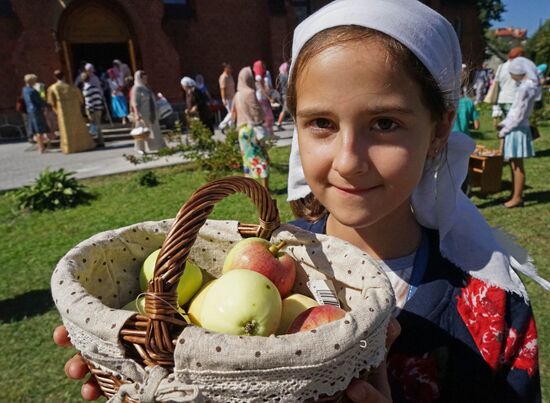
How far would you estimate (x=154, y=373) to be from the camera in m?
0.78

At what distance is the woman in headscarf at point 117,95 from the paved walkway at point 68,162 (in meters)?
2.02

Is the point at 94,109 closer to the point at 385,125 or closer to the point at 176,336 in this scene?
the point at 385,125

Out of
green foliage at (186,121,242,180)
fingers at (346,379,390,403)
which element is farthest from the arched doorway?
fingers at (346,379,390,403)

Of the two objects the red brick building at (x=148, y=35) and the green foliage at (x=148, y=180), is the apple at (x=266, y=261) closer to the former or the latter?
the green foliage at (x=148, y=180)

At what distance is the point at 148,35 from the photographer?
14648 millimetres

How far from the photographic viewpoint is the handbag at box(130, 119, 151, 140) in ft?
32.5

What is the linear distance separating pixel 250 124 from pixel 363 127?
537 centimetres

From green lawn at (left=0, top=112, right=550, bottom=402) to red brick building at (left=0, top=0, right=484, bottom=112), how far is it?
672 centimetres

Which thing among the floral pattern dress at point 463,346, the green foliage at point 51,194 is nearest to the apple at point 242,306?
the floral pattern dress at point 463,346

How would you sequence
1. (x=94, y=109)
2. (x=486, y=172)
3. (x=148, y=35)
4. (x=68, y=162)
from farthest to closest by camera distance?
(x=148, y=35) < (x=94, y=109) < (x=68, y=162) < (x=486, y=172)

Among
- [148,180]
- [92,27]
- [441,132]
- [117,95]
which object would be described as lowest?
[148,180]

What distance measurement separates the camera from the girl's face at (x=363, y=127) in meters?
1.02

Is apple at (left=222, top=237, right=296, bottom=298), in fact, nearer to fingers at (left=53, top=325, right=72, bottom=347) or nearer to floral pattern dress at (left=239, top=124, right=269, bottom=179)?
fingers at (left=53, top=325, right=72, bottom=347)

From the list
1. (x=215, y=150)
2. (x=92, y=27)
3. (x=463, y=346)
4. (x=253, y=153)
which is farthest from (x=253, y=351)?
(x=92, y=27)
